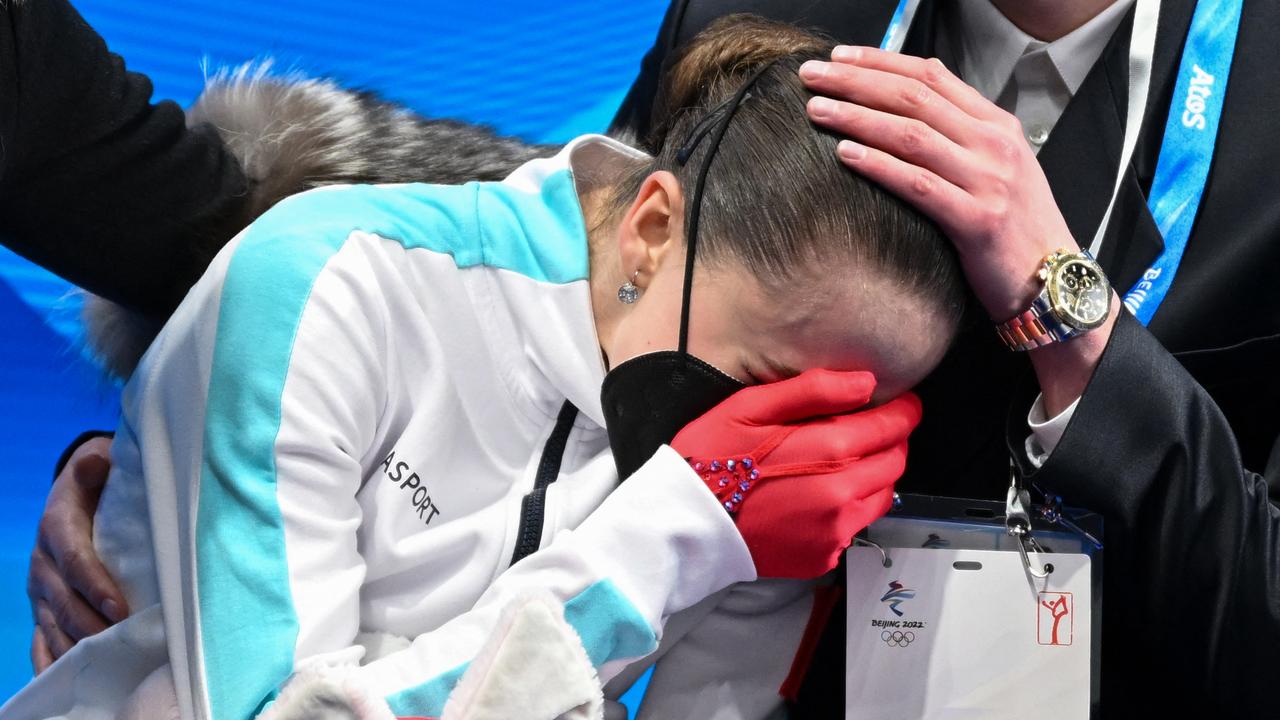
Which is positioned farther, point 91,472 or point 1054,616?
point 91,472

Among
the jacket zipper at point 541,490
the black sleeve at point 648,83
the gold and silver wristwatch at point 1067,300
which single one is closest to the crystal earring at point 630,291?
the jacket zipper at point 541,490

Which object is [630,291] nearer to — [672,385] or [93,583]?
[672,385]

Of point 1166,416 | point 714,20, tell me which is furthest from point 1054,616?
point 714,20

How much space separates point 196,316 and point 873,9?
2.89 feet

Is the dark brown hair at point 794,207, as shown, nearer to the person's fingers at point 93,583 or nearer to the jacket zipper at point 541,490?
the jacket zipper at point 541,490

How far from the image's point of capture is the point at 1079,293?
1.06m

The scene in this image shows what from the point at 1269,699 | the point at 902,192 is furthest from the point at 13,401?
the point at 1269,699

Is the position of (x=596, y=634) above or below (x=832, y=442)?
below

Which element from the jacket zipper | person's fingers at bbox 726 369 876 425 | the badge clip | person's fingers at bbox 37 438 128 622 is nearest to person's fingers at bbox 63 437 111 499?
person's fingers at bbox 37 438 128 622

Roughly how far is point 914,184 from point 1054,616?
422 millimetres

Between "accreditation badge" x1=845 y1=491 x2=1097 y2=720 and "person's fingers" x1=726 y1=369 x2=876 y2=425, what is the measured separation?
0.55 feet

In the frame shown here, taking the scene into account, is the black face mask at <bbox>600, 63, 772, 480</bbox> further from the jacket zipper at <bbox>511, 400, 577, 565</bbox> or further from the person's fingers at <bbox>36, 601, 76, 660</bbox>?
the person's fingers at <bbox>36, 601, 76, 660</bbox>

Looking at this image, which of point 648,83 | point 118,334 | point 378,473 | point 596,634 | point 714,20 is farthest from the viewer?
point 648,83

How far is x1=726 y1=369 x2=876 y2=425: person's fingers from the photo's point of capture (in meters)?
1.04
